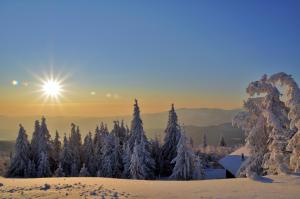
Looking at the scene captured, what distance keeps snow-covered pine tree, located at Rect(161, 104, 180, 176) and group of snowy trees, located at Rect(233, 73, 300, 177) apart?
26518 mm

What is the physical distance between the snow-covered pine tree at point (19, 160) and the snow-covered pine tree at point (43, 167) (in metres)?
1.99

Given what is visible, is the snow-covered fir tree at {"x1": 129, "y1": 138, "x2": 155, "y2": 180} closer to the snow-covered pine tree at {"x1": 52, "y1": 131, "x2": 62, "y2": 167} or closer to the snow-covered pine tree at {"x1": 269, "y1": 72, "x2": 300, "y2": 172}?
the snow-covered pine tree at {"x1": 52, "y1": 131, "x2": 62, "y2": 167}

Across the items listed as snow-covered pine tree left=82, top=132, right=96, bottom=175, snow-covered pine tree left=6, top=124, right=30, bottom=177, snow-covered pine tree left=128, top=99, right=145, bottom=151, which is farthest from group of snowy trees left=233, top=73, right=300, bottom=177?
snow-covered pine tree left=6, top=124, right=30, bottom=177

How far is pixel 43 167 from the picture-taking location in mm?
46438

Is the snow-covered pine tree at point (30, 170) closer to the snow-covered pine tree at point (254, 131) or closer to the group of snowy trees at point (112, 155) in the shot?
the group of snowy trees at point (112, 155)

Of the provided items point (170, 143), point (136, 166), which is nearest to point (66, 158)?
point (136, 166)

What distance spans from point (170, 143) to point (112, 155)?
31.4 feet

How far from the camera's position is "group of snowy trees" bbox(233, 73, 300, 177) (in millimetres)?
A: 17344

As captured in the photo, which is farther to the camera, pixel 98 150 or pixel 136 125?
pixel 98 150

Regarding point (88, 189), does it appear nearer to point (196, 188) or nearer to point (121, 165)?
point (196, 188)

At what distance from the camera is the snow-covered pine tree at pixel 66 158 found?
50.1m

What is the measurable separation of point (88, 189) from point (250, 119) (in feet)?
42.2

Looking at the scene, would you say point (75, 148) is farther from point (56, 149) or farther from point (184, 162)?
point (184, 162)

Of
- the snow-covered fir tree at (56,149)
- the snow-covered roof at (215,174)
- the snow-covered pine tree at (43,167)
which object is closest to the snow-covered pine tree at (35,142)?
the snow-covered pine tree at (43,167)
